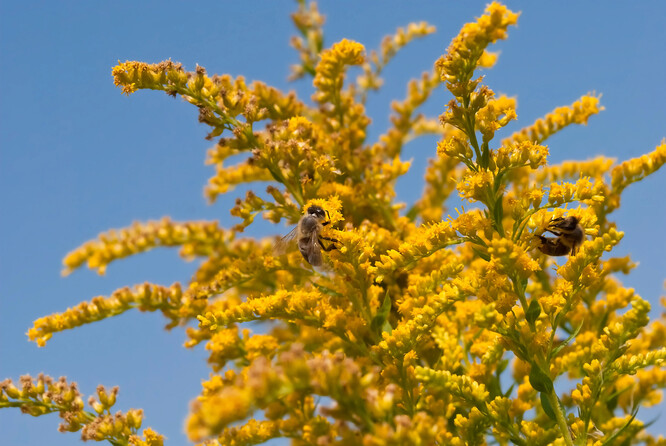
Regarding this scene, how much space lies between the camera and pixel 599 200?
3422mm

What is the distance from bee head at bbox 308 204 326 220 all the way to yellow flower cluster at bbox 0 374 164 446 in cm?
152

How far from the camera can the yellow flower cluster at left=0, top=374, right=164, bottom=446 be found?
12.2ft

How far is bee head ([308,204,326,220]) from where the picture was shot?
3908 millimetres

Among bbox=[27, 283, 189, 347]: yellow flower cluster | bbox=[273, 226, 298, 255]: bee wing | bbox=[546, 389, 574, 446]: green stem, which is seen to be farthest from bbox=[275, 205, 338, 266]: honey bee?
bbox=[546, 389, 574, 446]: green stem

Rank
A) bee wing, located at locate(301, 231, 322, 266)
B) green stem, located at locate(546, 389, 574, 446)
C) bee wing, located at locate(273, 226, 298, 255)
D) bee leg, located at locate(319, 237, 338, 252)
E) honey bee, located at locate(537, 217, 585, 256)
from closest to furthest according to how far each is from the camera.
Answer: green stem, located at locate(546, 389, 574, 446) → honey bee, located at locate(537, 217, 585, 256) → bee leg, located at locate(319, 237, 338, 252) → bee wing, located at locate(301, 231, 322, 266) → bee wing, located at locate(273, 226, 298, 255)

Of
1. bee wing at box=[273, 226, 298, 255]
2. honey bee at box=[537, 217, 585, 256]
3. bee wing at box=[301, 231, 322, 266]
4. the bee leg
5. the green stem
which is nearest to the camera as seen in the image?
the green stem

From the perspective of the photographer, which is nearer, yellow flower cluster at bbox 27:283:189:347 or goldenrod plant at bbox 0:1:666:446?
goldenrod plant at bbox 0:1:666:446

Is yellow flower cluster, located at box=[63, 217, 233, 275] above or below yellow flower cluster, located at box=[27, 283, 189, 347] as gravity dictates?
above

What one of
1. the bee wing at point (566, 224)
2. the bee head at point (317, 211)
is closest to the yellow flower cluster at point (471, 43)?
the bee wing at point (566, 224)

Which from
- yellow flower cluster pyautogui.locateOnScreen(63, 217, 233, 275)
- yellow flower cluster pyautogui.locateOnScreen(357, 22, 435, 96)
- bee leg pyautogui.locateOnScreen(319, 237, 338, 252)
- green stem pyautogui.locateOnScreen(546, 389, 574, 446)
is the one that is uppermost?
yellow flower cluster pyautogui.locateOnScreen(357, 22, 435, 96)

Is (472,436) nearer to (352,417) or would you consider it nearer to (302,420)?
(302,420)

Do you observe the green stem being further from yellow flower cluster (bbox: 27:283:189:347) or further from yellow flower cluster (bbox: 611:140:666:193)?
yellow flower cluster (bbox: 27:283:189:347)

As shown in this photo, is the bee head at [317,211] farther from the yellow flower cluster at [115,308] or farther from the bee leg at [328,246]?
the yellow flower cluster at [115,308]

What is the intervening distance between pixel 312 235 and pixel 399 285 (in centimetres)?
67
